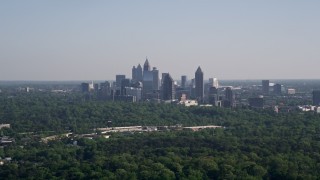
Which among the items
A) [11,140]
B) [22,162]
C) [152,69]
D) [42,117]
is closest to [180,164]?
[22,162]

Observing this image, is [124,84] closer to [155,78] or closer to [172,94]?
[155,78]

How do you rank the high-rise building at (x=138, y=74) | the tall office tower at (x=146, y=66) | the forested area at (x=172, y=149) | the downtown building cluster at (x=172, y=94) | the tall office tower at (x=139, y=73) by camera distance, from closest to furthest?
1. the forested area at (x=172, y=149)
2. the downtown building cluster at (x=172, y=94)
3. the tall office tower at (x=146, y=66)
4. the tall office tower at (x=139, y=73)
5. the high-rise building at (x=138, y=74)

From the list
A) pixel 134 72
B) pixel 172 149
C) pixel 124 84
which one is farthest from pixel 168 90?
pixel 172 149

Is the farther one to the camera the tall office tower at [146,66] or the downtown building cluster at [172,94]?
the tall office tower at [146,66]

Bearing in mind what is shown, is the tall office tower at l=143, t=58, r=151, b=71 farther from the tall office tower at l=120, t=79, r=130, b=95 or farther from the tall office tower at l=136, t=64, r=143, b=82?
the tall office tower at l=120, t=79, r=130, b=95

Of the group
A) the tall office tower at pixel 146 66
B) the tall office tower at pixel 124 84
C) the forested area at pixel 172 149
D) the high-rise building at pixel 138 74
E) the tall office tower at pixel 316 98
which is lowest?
the forested area at pixel 172 149

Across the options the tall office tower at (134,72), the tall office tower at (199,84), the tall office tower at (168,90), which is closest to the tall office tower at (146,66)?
the tall office tower at (134,72)

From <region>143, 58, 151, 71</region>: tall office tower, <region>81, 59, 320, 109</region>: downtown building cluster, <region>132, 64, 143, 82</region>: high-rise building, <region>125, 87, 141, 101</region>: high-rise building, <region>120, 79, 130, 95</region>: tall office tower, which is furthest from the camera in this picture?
<region>132, 64, 143, 82</region>: high-rise building

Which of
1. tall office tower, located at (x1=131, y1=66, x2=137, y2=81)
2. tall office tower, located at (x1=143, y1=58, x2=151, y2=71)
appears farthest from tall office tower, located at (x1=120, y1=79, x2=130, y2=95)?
tall office tower, located at (x1=131, y1=66, x2=137, y2=81)

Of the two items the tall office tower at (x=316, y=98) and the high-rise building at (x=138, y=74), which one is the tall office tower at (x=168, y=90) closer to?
the tall office tower at (x=316, y=98)
